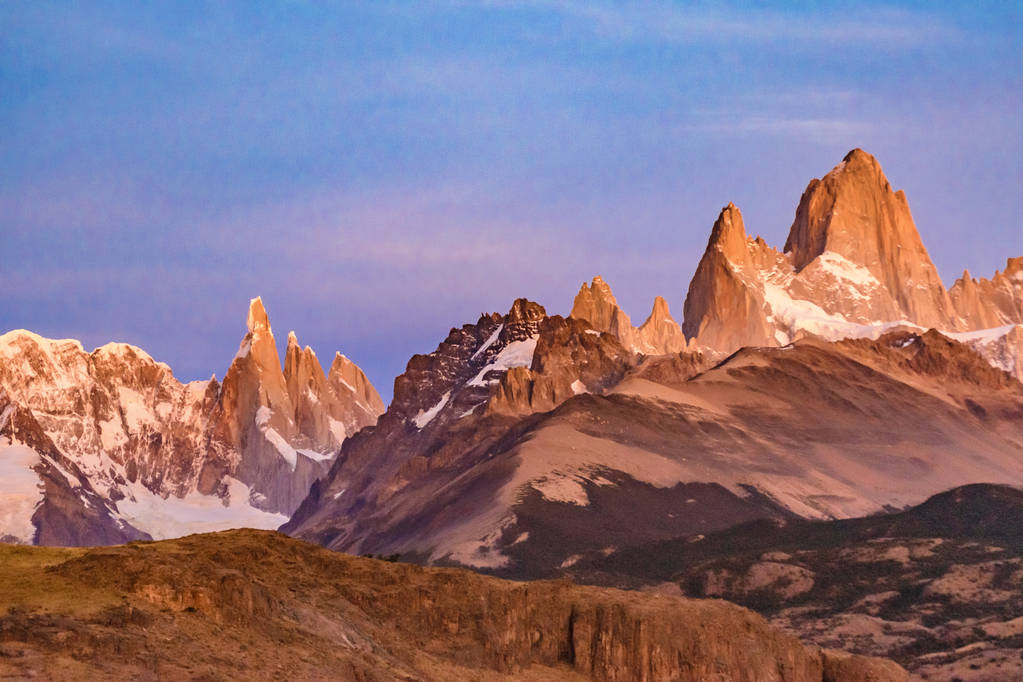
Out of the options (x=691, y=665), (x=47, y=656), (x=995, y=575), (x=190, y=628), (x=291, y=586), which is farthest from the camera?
(x=995, y=575)

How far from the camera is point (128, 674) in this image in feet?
245

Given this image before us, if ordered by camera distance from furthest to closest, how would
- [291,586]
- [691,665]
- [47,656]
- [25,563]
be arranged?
[691,665]
[291,586]
[25,563]
[47,656]

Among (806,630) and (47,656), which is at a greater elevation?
(806,630)

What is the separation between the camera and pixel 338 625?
302 ft

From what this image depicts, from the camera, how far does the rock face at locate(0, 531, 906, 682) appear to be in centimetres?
7838

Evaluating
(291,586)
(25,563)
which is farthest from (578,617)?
(25,563)

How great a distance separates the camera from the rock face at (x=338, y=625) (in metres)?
78.4

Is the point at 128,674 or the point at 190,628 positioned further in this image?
the point at 190,628

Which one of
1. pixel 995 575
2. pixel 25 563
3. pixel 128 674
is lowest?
pixel 128 674

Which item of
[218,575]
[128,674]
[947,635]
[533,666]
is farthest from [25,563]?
[947,635]

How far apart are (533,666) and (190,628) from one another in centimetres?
2402

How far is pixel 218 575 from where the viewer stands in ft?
286

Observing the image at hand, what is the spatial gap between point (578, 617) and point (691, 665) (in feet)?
21.3

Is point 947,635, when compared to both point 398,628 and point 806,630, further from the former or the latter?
point 398,628
